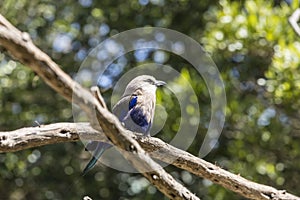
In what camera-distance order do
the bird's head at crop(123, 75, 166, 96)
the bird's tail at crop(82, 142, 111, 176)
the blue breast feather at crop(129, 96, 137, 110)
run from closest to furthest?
the bird's tail at crop(82, 142, 111, 176)
the blue breast feather at crop(129, 96, 137, 110)
the bird's head at crop(123, 75, 166, 96)

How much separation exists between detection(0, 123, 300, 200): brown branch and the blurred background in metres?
1.75

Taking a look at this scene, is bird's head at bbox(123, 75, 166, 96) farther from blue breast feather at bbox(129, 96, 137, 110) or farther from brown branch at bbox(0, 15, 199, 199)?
brown branch at bbox(0, 15, 199, 199)

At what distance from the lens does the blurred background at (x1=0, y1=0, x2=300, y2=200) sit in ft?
16.0

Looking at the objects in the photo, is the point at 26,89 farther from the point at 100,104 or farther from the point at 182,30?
the point at 100,104

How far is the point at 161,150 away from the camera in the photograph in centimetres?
311

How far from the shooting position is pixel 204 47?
5113 mm

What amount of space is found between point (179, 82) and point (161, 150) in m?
1.84

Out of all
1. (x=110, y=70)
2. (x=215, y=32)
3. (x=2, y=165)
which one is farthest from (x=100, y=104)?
(x=2, y=165)

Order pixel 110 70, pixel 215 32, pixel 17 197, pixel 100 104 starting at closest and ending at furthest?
pixel 100 104 < pixel 215 32 < pixel 110 70 < pixel 17 197

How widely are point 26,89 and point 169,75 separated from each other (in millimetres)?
1181

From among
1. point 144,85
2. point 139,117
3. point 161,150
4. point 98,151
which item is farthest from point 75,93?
point 144,85

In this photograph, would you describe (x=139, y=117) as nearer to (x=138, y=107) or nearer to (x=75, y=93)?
(x=138, y=107)

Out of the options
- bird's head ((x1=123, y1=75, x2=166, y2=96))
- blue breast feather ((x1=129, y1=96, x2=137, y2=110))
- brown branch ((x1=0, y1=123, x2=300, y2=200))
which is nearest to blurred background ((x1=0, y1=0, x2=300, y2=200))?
bird's head ((x1=123, y1=75, x2=166, y2=96))

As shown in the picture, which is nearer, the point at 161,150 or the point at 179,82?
the point at 161,150
